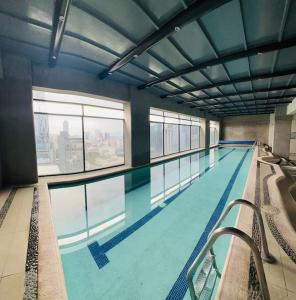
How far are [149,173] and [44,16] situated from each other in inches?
214

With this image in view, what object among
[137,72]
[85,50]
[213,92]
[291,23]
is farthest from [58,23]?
[213,92]

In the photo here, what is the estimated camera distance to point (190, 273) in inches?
47.1

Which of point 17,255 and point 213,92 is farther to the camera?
point 213,92

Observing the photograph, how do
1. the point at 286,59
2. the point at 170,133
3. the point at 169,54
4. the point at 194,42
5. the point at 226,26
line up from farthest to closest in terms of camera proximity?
the point at 170,133
the point at 286,59
the point at 169,54
the point at 194,42
the point at 226,26

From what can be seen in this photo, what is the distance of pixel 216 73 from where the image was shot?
5645 mm

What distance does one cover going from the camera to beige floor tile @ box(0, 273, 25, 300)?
4.29ft

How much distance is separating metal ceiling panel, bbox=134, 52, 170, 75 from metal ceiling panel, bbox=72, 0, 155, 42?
95 centimetres

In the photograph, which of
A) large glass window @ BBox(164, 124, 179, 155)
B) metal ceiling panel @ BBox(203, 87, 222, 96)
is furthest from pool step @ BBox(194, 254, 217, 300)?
large glass window @ BBox(164, 124, 179, 155)

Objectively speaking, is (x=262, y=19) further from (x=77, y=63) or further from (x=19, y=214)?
(x=19, y=214)

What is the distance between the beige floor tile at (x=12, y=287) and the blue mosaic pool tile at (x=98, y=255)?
0.83 metres

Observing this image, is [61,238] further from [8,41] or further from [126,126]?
[126,126]

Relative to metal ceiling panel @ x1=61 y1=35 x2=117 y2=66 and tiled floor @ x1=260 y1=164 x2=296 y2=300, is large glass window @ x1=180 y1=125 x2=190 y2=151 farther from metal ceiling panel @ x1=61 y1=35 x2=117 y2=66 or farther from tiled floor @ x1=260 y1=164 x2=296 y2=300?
tiled floor @ x1=260 y1=164 x2=296 y2=300

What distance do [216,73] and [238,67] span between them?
0.69m

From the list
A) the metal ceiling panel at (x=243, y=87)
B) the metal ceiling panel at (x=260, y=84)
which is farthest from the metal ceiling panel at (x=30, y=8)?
the metal ceiling panel at (x=260, y=84)
